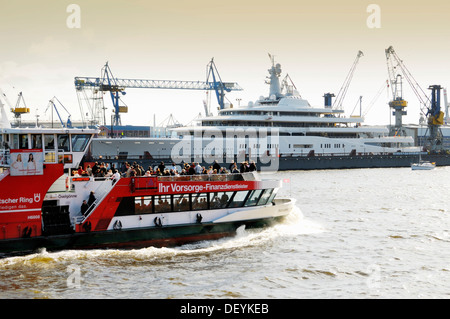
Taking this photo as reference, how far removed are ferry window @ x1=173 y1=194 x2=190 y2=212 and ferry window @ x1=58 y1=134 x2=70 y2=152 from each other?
4575 millimetres

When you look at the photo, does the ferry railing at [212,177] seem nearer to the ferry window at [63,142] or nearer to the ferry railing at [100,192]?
the ferry railing at [100,192]

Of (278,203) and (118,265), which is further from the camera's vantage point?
(278,203)

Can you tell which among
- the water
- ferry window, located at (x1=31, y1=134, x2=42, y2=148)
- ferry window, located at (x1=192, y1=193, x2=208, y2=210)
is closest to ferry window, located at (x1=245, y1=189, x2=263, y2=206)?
the water

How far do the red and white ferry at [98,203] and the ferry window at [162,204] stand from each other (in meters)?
0.04

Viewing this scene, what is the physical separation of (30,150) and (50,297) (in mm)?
5709

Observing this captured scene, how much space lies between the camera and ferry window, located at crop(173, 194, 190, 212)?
20105 millimetres

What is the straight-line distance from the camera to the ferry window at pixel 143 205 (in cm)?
1948

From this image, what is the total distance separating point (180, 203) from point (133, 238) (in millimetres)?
2381

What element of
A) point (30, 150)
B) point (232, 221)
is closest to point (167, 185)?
point (232, 221)
